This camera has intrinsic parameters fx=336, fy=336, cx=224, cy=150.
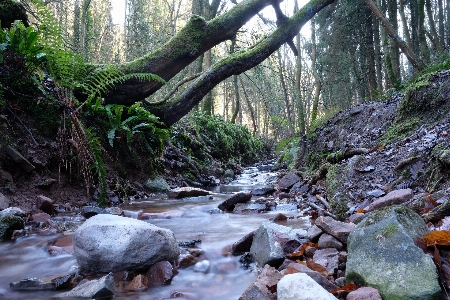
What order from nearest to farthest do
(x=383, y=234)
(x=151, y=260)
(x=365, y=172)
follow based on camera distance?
1. (x=383, y=234)
2. (x=151, y=260)
3. (x=365, y=172)

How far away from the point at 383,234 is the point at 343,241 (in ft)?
2.26

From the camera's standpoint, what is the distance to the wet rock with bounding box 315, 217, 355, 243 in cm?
253

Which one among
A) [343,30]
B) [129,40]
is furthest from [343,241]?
[129,40]

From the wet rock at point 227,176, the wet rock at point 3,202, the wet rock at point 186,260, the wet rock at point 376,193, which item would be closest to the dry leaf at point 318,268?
the wet rock at point 186,260

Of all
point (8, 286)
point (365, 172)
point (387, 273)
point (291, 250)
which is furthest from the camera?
point (365, 172)

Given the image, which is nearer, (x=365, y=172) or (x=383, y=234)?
(x=383, y=234)

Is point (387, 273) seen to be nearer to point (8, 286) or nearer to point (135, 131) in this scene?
point (8, 286)

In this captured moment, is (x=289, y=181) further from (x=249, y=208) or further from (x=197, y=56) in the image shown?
(x=197, y=56)

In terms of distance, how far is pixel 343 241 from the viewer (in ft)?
8.28

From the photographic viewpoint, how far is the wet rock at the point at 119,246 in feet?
7.84

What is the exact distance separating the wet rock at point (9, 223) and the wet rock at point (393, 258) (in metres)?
3.15

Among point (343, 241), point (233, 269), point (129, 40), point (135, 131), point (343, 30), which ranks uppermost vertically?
point (129, 40)

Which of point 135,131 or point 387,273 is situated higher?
point 135,131

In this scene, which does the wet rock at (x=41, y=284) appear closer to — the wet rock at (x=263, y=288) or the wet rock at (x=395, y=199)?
the wet rock at (x=263, y=288)
